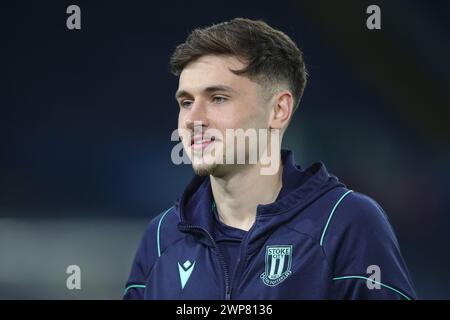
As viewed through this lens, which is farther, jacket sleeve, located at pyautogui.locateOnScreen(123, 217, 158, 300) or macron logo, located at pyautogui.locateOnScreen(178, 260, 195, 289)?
jacket sleeve, located at pyautogui.locateOnScreen(123, 217, 158, 300)

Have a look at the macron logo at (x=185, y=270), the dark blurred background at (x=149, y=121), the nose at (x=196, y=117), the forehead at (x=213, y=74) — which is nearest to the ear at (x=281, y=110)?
the forehead at (x=213, y=74)

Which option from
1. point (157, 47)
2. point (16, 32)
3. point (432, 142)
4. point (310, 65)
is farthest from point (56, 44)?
point (432, 142)

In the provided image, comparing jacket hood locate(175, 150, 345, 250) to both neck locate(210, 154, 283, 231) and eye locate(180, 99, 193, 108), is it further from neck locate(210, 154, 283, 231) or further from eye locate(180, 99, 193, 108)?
eye locate(180, 99, 193, 108)

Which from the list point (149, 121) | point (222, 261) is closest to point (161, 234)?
point (222, 261)

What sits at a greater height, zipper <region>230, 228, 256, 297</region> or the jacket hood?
the jacket hood

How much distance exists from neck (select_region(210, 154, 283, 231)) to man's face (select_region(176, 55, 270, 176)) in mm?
38

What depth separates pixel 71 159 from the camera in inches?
137

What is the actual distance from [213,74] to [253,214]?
0.38 m

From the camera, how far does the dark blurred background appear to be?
339 centimetres

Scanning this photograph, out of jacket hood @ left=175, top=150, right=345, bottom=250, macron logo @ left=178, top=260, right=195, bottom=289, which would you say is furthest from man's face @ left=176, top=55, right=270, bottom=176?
macron logo @ left=178, top=260, right=195, bottom=289

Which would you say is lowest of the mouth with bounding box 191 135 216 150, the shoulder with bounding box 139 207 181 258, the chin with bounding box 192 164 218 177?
the shoulder with bounding box 139 207 181 258

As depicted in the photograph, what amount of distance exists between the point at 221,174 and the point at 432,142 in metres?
2.11

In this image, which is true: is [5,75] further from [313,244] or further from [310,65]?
[313,244]

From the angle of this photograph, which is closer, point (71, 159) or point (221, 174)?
point (221, 174)
